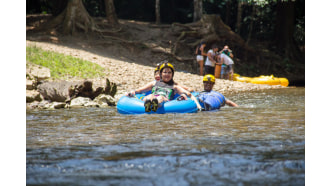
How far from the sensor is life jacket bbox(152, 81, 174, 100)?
8.58 meters

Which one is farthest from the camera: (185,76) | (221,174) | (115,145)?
(185,76)

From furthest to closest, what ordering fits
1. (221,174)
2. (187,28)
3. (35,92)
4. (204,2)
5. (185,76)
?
(204,2), (187,28), (185,76), (35,92), (221,174)

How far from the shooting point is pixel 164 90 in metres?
8.61

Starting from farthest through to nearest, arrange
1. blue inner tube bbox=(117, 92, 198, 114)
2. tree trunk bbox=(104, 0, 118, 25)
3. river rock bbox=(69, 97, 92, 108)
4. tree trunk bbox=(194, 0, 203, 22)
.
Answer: tree trunk bbox=(194, 0, 203, 22) < tree trunk bbox=(104, 0, 118, 25) < river rock bbox=(69, 97, 92, 108) < blue inner tube bbox=(117, 92, 198, 114)

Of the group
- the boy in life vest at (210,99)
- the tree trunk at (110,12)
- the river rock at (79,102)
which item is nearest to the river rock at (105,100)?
the river rock at (79,102)

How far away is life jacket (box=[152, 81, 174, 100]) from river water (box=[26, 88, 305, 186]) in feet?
2.57

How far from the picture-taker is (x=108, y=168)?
170 inches

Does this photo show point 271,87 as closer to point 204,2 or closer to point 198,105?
point 198,105

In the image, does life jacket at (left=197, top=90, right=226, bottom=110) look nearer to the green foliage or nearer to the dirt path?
the dirt path

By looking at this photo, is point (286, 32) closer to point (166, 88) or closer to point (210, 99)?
point (210, 99)

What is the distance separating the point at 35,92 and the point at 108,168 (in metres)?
6.30

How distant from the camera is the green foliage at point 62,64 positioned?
12734 mm

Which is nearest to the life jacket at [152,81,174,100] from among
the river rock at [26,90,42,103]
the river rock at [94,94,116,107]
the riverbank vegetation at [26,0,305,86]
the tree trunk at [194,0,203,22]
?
the river rock at [94,94,116,107]

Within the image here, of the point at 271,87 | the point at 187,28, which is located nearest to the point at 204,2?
the point at 187,28
